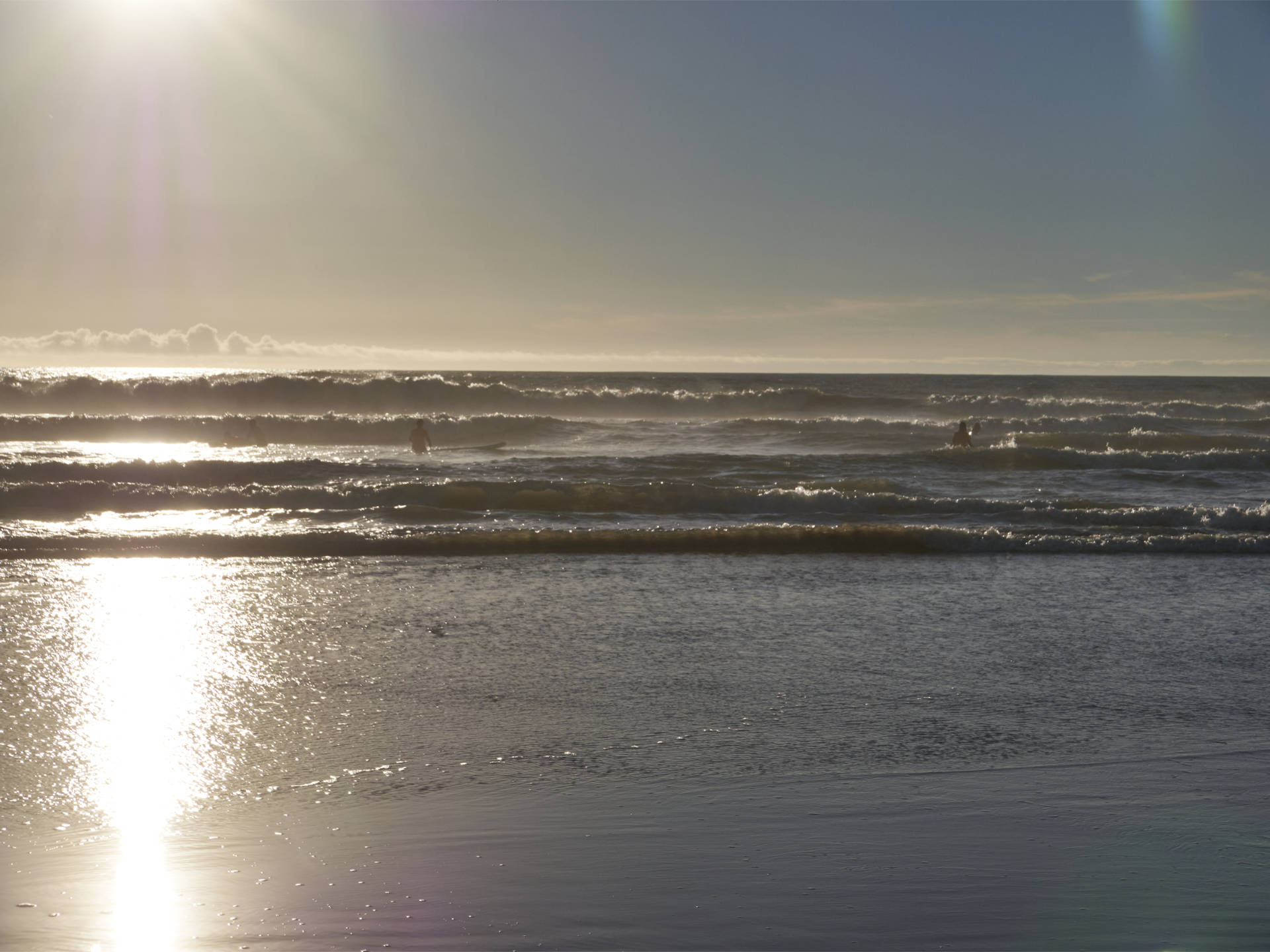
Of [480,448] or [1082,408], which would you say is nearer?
[480,448]

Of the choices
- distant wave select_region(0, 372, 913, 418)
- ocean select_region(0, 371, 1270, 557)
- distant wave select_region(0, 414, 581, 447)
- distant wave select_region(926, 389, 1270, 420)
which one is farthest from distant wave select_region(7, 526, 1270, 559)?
distant wave select_region(926, 389, 1270, 420)

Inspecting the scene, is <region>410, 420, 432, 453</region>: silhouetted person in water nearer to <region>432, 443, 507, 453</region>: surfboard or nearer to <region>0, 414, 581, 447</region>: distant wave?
<region>432, 443, 507, 453</region>: surfboard

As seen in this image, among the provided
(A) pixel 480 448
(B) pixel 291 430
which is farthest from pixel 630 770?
(B) pixel 291 430

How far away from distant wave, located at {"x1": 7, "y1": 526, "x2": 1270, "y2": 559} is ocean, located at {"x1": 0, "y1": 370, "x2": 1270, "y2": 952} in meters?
0.06

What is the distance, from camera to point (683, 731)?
18.2 ft

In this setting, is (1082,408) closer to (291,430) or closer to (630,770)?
(291,430)

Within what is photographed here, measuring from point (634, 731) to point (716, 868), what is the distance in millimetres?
1691

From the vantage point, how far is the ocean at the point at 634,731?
3.62 meters

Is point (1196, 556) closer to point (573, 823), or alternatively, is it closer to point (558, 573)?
point (558, 573)

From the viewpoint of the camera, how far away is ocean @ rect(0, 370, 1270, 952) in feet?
11.9

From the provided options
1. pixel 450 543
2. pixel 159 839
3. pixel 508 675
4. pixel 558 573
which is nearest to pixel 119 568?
pixel 450 543

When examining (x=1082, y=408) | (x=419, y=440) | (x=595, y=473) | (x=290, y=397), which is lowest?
(x=595, y=473)

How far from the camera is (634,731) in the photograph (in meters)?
5.57

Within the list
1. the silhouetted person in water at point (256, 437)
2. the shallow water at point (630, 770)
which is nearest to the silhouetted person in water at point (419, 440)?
the silhouetted person in water at point (256, 437)
